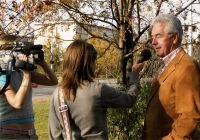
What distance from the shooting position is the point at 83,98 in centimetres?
271

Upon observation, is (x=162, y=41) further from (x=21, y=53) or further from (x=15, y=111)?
(x=15, y=111)

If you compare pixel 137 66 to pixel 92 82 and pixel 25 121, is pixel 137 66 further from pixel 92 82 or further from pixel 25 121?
pixel 25 121

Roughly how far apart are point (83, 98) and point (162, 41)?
76cm

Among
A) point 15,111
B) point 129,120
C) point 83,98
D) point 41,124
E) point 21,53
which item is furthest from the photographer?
point 41,124

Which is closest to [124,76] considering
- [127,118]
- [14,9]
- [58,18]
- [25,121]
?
[127,118]

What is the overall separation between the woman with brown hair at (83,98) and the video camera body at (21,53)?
0.49 metres

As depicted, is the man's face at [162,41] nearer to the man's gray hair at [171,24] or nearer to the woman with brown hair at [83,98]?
the man's gray hair at [171,24]

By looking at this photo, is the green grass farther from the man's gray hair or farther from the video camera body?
the man's gray hair

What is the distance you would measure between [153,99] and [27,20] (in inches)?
102

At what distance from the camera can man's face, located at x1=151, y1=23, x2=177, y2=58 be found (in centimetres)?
289

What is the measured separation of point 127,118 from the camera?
17.5ft

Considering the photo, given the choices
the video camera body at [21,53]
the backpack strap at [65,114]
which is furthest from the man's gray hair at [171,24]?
the video camera body at [21,53]

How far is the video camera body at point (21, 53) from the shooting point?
3148 mm

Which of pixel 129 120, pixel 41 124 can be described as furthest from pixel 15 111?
pixel 41 124
